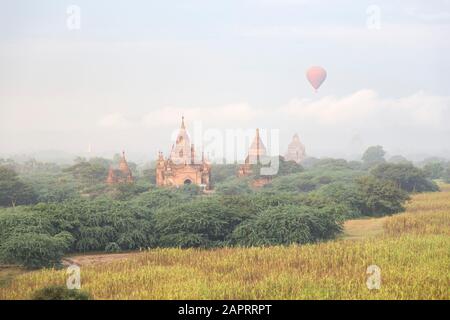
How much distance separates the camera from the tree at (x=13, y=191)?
53.1m

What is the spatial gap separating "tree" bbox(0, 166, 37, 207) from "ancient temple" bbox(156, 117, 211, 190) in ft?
45.3

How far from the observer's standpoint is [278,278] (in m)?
20.7

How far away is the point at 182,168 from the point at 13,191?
17.7m

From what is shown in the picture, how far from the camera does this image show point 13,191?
2105 inches

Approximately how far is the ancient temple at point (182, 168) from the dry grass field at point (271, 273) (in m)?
34.6

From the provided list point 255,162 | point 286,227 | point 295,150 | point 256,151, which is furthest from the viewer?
point 295,150

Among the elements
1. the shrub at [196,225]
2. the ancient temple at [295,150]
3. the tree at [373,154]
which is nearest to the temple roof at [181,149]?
the shrub at [196,225]

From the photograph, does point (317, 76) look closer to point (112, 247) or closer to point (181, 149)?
point (181, 149)

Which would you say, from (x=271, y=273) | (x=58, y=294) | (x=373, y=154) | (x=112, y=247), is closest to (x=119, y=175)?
(x=112, y=247)

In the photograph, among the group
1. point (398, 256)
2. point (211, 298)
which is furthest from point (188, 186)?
point (211, 298)

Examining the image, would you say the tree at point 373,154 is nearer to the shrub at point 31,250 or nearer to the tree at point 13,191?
the tree at point 13,191

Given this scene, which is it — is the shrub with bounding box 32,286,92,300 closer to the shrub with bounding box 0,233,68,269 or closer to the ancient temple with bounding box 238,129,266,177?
the shrub with bounding box 0,233,68,269

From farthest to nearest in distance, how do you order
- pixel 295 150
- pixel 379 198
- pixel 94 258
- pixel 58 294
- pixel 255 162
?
pixel 295 150, pixel 255 162, pixel 379 198, pixel 94 258, pixel 58 294
